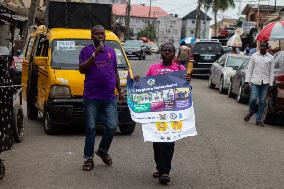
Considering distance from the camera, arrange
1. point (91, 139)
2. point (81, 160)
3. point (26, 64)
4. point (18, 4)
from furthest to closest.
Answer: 1. point (18, 4)
2. point (26, 64)
3. point (81, 160)
4. point (91, 139)

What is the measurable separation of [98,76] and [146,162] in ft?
4.81

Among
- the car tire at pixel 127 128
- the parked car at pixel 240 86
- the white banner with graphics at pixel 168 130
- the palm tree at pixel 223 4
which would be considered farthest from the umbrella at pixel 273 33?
the palm tree at pixel 223 4

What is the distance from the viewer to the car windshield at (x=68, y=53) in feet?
36.5

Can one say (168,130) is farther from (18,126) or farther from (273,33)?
(273,33)

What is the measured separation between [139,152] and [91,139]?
5.25 ft

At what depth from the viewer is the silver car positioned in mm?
21188

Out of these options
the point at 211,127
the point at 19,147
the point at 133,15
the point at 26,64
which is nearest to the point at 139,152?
the point at 19,147

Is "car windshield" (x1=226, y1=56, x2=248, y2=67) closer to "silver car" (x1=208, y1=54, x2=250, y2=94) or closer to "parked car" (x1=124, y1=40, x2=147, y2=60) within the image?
"silver car" (x1=208, y1=54, x2=250, y2=94)

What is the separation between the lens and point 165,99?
7.42 metres

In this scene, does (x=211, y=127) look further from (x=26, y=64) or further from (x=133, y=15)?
(x=133, y=15)

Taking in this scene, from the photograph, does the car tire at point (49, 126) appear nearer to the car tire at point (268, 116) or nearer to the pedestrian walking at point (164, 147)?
the pedestrian walking at point (164, 147)

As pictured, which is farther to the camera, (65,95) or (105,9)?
(105,9)

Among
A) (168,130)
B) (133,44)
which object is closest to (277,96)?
(168,130)

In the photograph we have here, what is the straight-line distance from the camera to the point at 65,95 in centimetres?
1055
